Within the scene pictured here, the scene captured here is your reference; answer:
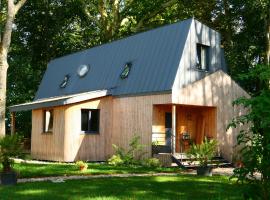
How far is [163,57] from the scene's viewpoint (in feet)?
64.3

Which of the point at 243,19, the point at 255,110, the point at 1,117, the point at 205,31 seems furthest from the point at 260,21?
the point at 255,110

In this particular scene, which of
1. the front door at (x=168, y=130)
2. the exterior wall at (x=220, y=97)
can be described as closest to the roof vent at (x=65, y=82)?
the front door at (x=168, y=130)

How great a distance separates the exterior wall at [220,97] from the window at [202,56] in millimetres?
810

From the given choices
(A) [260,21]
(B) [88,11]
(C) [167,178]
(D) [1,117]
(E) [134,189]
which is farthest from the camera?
(B) [88,11]

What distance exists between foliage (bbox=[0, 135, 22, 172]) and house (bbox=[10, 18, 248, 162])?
7604 millimetres

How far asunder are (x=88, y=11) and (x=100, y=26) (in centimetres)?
150

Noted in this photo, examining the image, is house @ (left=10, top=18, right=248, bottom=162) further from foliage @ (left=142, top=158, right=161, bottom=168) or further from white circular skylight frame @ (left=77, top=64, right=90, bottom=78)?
white circular skylight frame @ (left=77, top=64, right=90, bottom=78)

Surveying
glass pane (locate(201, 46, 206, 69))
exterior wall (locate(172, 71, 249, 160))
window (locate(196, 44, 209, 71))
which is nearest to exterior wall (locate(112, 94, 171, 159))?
exterior wall (locate(172, 71, 249, 160))

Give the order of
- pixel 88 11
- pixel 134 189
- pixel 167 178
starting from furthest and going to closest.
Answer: pixel 88 11, pixel 167 178, pixel 134 189

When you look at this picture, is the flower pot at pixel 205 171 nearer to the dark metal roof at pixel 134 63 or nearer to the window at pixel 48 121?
the dark metal roof at pixel 134 63

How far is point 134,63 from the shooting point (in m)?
21.0

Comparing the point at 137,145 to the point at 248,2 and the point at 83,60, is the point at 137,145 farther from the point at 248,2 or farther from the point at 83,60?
the point at 248,2

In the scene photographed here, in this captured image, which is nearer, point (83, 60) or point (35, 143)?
point (35, 143)

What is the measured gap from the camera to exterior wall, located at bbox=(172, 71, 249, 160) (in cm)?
1875
